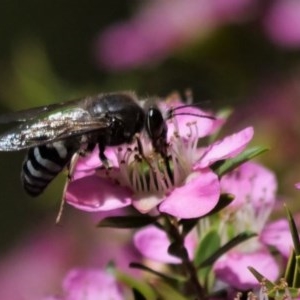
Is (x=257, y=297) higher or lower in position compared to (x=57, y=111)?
lower

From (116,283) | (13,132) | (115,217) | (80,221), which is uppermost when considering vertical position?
(13,132)

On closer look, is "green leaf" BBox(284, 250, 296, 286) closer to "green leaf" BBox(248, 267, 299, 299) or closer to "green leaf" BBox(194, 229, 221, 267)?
"green leaf" BBox(248, 267, 299, 299)

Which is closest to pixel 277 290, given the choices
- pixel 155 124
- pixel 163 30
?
pixel 155 124

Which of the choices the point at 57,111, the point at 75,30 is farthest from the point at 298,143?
the point at 75,30

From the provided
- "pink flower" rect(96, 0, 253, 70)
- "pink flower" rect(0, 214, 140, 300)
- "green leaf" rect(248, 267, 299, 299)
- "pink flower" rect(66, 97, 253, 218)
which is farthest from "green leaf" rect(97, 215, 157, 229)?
"pink flower" rect(96, 0, 253, 70)

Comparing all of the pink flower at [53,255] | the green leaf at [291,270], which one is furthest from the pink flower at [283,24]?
the green leaf at [291,270]

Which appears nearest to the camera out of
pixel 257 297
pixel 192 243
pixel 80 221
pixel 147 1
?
pixel 257 297

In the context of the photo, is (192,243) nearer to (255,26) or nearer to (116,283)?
(116,283)

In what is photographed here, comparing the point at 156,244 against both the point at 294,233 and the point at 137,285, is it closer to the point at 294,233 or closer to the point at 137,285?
the point at 137,285
